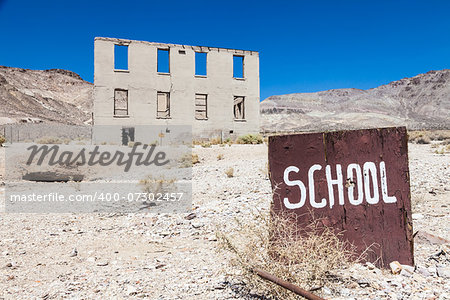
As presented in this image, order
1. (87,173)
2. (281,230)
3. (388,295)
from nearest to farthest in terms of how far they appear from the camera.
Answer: (388,295) → (281,230) → (87,173)

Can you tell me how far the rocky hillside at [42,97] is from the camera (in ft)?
191

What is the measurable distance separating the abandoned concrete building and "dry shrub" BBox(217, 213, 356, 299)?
65.6ft

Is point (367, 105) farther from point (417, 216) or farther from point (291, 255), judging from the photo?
point (291, 255)

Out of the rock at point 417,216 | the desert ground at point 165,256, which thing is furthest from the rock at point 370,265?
the rock at point 417,216

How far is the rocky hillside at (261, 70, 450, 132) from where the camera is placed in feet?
293

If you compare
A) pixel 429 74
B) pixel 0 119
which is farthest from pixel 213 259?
pixel 429 74

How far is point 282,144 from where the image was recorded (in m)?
3.25

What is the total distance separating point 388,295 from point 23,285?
128 inches

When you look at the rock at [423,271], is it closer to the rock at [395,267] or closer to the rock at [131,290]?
the rock at [395,267]

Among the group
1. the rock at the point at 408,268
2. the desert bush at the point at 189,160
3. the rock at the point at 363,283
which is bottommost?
the rock at the point at 363,283

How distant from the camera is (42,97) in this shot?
69188 millimetres

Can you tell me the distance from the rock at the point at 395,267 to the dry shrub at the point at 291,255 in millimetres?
308

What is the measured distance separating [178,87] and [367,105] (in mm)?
97430

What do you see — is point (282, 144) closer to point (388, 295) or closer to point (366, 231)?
point (366, 231)
